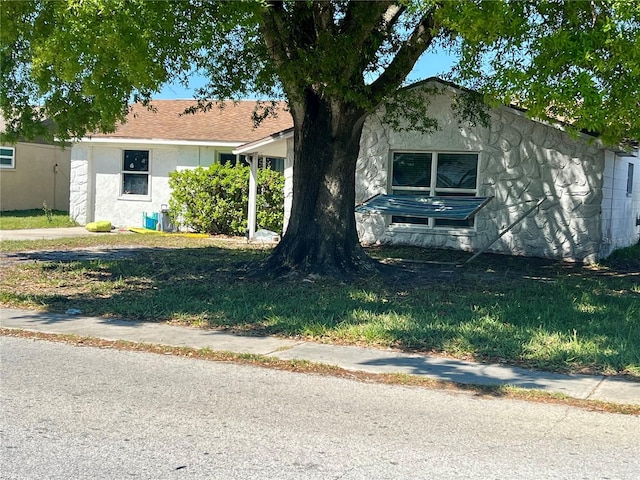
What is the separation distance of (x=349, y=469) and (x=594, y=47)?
231 inches

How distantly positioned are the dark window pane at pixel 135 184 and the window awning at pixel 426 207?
34.0 feet

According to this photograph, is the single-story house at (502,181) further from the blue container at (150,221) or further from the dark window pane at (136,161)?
the dark window pane at (136,161)

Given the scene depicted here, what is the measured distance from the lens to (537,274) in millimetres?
13602

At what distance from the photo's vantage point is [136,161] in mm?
23281

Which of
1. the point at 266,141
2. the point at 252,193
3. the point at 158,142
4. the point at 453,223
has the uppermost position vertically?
the point at 158,142

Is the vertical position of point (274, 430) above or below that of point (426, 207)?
below

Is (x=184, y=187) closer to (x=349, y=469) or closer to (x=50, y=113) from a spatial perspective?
(x=50, y=113)

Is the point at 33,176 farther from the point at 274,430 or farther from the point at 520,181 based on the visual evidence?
the point at 274,430

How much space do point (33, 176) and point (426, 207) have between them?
19181mm

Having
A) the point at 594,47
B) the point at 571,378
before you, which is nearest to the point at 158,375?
the point at 571,378

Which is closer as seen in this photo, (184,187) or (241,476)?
(241,476)

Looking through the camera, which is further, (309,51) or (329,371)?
(309,51)

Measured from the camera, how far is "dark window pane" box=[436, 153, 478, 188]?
16859mm

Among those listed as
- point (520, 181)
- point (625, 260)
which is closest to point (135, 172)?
point (520, 181)
